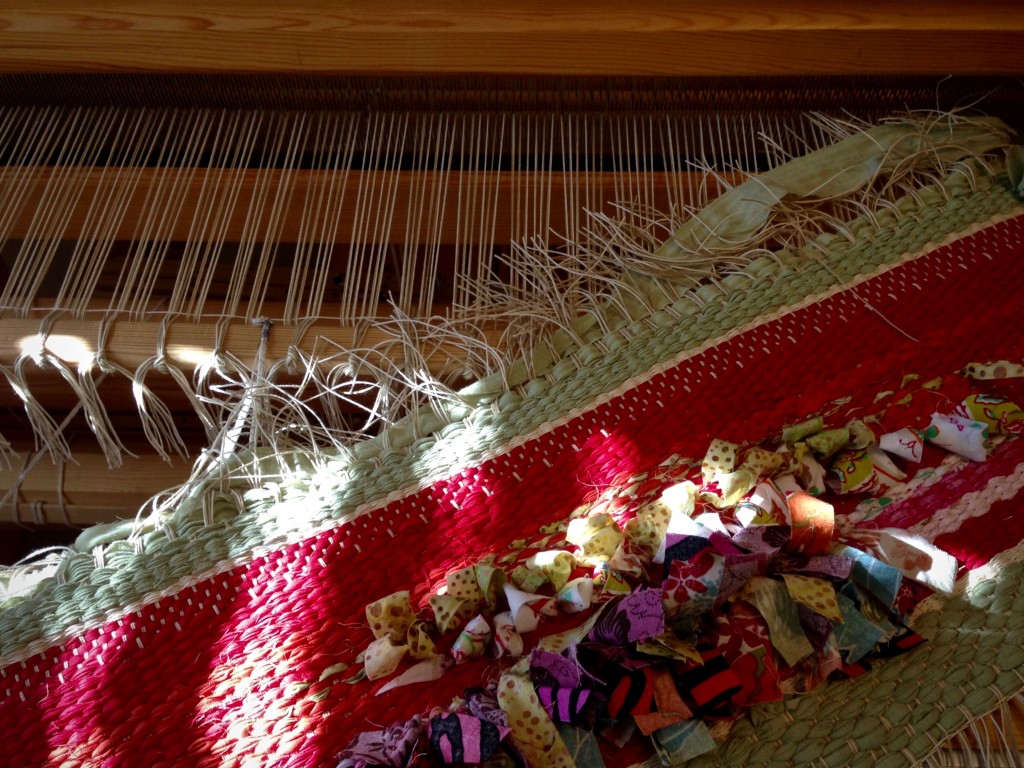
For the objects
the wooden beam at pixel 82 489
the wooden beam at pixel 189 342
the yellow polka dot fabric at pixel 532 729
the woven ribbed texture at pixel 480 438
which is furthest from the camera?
the wooden beam at pixel 82 489

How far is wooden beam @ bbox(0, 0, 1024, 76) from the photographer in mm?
1174

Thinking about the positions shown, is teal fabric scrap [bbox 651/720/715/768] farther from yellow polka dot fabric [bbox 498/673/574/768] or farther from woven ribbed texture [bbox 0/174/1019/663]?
woven ribbed texture [bbox 0/174/1019/663]

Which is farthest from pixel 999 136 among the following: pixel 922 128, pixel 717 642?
pixel 717 642

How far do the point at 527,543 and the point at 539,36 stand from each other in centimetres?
67

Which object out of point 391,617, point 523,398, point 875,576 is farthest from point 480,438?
point 875,576

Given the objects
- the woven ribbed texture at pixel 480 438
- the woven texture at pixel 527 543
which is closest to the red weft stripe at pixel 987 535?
the woven texture at pixel 527 543

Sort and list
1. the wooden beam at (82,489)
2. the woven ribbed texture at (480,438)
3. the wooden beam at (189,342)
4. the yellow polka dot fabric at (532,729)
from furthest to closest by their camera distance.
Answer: the wooden beam at (82,489) → the wooden beam at (189,342) → the woven ribbed texture at (480,438) → the yellow polka dot fabric at (532,729)

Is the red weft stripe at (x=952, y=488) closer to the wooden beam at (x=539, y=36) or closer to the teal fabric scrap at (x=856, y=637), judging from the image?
the teal fabric scrap at (x=856, y=637)

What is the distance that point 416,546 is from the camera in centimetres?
98

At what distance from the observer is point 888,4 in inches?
46.9

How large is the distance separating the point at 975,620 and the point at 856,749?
203 millimetres

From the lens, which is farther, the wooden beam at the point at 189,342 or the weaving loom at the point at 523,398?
the wooden beam at the point at 189,342

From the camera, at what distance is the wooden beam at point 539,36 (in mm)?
1174

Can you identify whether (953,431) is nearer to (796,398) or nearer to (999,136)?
(796,398)
